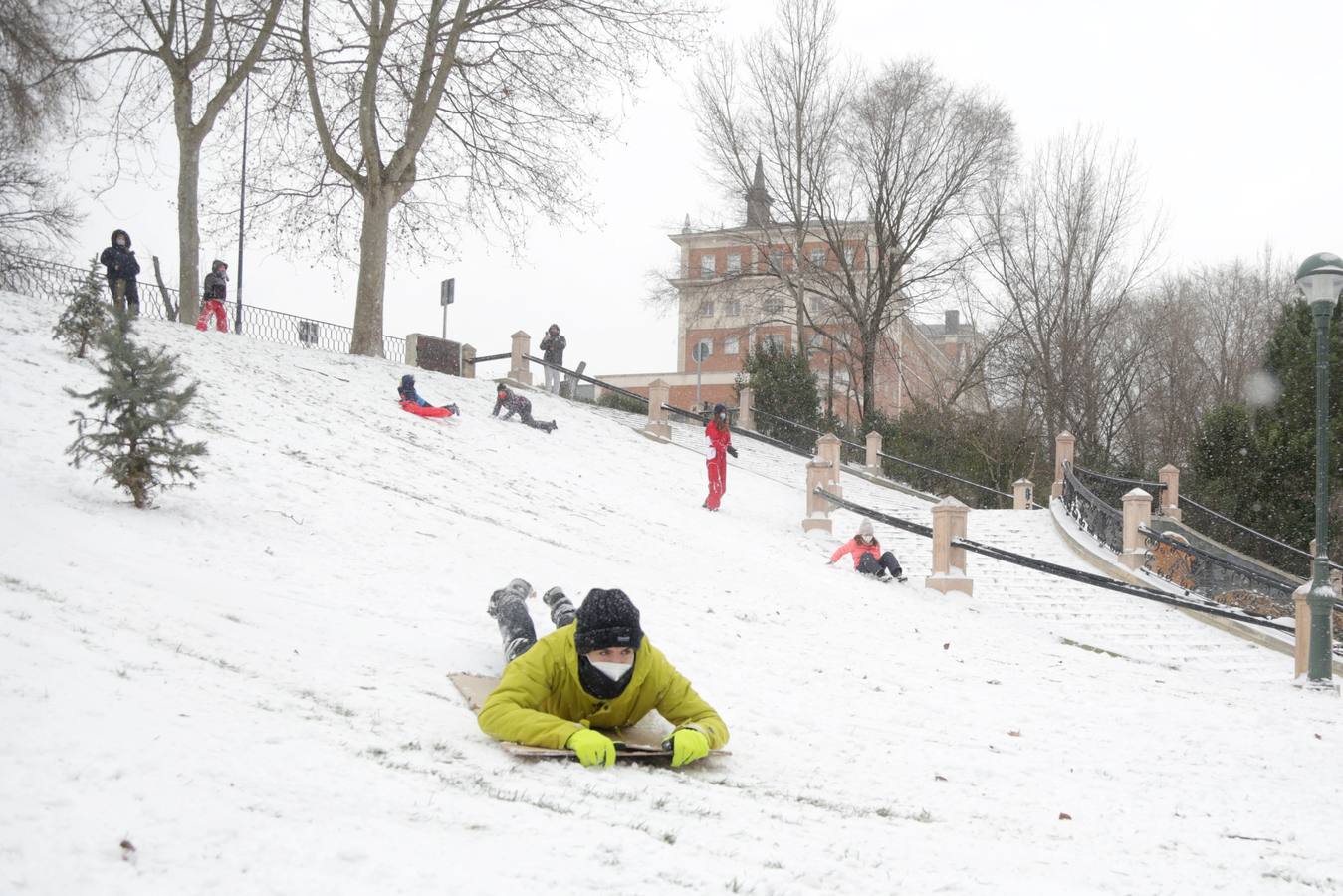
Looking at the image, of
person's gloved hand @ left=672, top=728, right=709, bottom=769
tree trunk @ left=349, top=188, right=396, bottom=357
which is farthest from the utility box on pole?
person's gloved hand @ left=672, top=728, right=709, bottom=769

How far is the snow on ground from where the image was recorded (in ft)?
9.96

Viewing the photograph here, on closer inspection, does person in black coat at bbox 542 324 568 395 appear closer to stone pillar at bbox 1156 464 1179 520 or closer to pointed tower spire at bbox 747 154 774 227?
pointed tower spire at bbox 747 154 774 227

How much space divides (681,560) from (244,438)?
5042mm

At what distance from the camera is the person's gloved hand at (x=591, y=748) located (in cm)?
415

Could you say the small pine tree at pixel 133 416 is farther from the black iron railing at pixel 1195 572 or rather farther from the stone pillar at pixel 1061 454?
the stone pillar at pixel 1061 454

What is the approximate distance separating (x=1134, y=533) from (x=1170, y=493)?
6994 millimetres

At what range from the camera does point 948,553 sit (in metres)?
12.4

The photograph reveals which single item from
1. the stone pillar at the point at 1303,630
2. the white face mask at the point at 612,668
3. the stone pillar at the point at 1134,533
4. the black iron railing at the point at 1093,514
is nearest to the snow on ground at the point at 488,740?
the white face mask at the point at 612,668

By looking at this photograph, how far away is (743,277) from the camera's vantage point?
32938 mm

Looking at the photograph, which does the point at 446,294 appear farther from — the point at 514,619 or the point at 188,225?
the point at 514,619

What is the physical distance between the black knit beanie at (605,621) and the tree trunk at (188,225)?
1856 cm

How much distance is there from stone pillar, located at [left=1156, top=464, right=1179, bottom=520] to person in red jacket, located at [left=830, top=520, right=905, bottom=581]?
10245 mm

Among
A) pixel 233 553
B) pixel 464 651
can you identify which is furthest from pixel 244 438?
pixel 464 651

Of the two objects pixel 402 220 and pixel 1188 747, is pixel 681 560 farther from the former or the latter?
pixel 402 220
